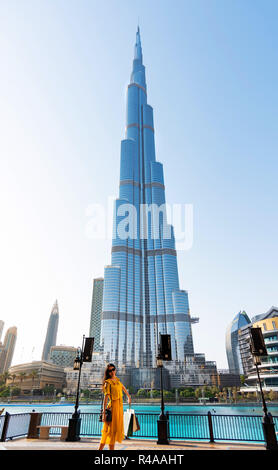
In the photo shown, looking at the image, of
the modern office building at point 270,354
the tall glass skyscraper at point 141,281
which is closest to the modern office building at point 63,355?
the tall glass skyscraper at point 141,281

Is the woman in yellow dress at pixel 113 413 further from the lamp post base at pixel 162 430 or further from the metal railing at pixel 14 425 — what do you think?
the metal railing at pixel 14 425

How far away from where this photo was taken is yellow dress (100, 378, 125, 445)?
553cm

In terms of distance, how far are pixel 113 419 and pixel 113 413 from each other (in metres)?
0.11

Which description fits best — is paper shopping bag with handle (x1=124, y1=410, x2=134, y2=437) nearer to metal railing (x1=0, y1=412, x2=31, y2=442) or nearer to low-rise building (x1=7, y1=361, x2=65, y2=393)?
metal railing (x1=0, y1=412, x2=31, y2=442)

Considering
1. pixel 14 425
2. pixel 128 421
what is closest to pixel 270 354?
pixel 14 425

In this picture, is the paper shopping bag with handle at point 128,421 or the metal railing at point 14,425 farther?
the metal railing at point 14,425

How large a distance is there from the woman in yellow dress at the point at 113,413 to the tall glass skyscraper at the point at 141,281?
440 feet

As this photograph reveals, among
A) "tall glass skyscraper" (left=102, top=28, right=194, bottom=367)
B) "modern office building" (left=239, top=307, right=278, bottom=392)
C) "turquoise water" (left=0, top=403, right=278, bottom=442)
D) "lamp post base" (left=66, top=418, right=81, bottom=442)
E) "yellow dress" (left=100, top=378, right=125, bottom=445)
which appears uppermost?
"tall glass skyscraper" (left=102, top=28, right=194, bottom=367)

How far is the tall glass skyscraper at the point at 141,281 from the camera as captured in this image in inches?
5340

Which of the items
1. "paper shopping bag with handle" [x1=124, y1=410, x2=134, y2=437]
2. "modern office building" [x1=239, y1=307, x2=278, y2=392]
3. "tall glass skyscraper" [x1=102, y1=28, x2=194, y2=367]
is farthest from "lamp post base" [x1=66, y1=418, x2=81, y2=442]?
"tall glass skyscraper" [x1=102, y1=28, x2=194, y2=367]

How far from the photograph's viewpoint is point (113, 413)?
568 cm

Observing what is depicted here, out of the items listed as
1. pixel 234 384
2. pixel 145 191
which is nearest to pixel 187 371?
pixel 234 384

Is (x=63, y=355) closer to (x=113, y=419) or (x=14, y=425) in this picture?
(x=14, y=425)
